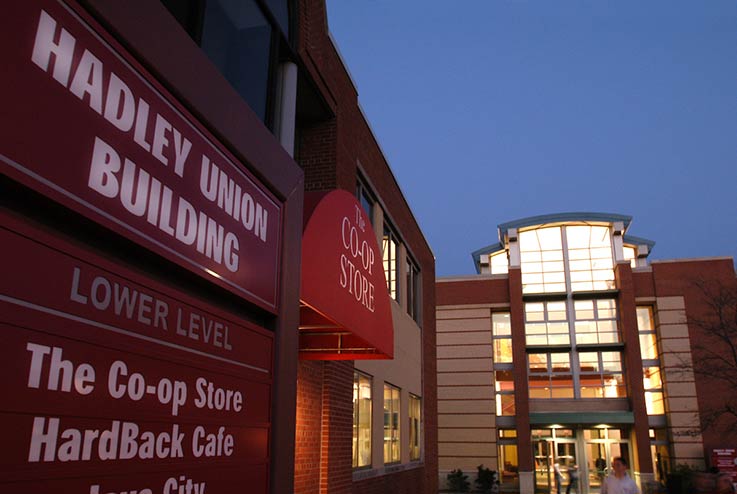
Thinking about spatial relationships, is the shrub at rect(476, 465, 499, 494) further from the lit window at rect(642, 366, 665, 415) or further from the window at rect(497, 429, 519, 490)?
the lit window at rect(642, 366, 665, 415)

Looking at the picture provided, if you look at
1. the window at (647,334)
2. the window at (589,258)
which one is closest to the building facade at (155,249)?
the window at (589,258)

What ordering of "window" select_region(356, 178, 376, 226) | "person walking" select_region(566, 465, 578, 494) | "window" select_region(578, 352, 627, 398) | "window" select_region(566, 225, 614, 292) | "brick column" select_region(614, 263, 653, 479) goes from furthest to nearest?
"window" select_region(566, 225, 614, 292), "window" select_region(578, 352, 627, 398), "brick column" select_region(614, 263, 653, 479), "person walking" select_region(566, 465, 578, 494), "window" select_region(356, 178, 376, 226)

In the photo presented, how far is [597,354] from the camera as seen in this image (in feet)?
118

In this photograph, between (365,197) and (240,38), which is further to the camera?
(365,197)

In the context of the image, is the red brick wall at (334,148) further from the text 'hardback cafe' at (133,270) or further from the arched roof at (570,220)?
the arched roof at (570,220)

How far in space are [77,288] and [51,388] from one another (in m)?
0.48

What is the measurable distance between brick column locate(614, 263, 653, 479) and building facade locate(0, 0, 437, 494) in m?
30.1

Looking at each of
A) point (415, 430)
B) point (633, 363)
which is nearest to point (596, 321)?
point (633, 363)

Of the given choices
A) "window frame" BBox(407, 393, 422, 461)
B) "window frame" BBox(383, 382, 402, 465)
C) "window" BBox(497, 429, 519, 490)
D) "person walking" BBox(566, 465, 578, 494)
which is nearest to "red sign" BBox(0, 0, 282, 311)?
"window frame" BBox(383, 382, 402, 465)

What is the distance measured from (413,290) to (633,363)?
768 inches

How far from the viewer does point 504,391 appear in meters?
37.2

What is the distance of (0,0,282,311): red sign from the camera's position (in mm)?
2840

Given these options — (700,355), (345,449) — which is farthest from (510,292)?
(345,449)

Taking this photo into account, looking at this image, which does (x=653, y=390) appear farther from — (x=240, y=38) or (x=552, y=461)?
(x=240, y=38)
